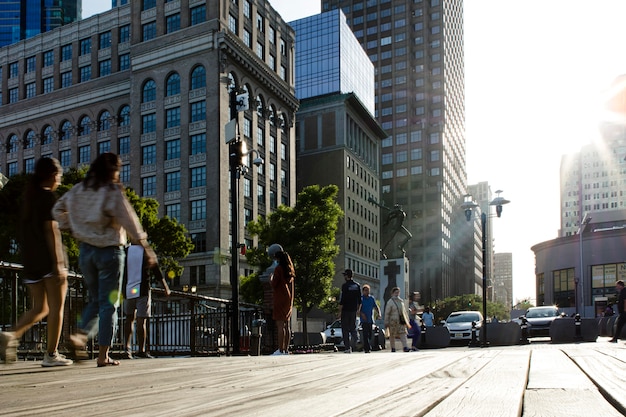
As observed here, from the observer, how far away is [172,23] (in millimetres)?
56000

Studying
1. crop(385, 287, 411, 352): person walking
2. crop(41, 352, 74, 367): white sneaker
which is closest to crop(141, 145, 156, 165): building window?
crop(385, 287, 411, 352): person walking

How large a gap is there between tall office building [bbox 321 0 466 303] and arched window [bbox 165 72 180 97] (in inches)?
2670

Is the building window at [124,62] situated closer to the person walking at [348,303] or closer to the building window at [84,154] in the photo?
the building window at [84,154]

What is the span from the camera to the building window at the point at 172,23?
2198 inches

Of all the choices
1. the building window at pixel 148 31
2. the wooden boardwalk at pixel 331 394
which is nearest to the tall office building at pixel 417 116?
the building window at pixel 148 31

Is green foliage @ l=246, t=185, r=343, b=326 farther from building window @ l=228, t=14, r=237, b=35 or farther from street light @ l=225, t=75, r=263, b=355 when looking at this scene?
building window @ l=228, t=14, r=237, b=35

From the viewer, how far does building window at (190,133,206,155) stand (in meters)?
53.2

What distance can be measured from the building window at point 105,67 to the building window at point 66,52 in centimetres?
408

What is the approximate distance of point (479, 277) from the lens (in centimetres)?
17300

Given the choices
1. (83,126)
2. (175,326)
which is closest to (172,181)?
(83,126)

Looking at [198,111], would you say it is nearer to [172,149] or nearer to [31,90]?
[172,149]

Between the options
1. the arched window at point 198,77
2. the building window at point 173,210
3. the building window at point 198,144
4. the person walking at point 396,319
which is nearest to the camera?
the person walking at point 396,319

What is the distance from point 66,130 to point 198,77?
16478mm

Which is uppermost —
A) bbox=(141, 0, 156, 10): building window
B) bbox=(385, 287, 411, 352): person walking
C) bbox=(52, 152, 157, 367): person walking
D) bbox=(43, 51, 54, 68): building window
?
bbox=(141, 0, 156, 10): building window
